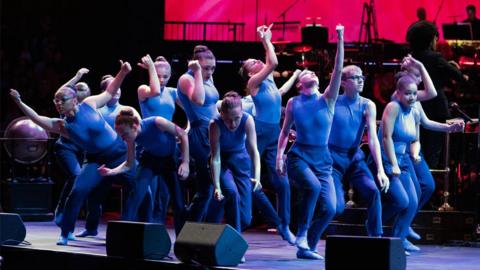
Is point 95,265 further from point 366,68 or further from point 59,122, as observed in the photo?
point 366,68

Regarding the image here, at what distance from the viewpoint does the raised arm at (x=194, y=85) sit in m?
8.30

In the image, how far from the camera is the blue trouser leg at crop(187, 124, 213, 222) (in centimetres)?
830

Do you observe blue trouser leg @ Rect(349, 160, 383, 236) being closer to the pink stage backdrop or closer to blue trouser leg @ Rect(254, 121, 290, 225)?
blue trouser leg @ Rect(254, 121, 290, 225)

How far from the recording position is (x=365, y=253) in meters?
6.58

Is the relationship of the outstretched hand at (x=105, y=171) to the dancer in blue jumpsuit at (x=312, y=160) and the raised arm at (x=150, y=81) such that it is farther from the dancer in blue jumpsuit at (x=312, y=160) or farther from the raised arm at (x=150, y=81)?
the dancer in blue jumpsuit at (x=312, y=160)

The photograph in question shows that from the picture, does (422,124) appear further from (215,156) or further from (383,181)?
(215,156)

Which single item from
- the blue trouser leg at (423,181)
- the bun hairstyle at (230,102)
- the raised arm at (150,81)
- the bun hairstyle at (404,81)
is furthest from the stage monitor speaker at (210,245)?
the blue trouser leg at (423,181)

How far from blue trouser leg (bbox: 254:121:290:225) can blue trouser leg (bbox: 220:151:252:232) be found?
929mm

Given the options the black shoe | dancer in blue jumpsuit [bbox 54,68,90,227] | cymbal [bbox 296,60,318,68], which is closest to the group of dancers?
the black shoe

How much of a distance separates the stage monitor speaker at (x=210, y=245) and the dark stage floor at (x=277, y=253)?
0.49 feet

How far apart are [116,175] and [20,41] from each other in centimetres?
705

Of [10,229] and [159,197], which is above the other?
[159,197]

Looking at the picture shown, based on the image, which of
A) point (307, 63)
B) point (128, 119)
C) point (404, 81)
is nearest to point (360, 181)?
point (404, 81)

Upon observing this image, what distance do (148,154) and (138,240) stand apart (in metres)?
0.96
